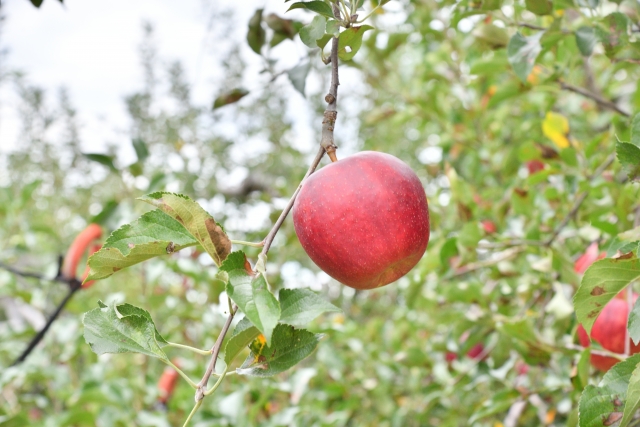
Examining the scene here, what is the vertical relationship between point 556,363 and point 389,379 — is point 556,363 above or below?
above

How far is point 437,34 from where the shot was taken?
5.70 feet

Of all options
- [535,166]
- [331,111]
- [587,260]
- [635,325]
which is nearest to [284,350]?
[331,111]

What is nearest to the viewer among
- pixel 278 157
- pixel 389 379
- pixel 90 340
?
pixel 90 340

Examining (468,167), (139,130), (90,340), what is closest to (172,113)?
(139,130)

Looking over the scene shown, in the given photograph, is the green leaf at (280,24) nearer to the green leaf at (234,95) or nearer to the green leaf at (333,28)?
the green leaf at (234,95)

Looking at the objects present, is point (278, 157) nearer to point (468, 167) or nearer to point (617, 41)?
point (468, 167)

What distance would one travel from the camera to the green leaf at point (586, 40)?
0.86 meters

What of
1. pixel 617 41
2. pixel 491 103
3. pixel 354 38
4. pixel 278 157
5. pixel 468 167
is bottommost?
pixel 278 157

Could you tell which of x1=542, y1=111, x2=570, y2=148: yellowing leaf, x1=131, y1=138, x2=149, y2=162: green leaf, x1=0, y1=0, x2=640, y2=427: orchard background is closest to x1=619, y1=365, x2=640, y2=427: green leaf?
x1=0, y1=0, x2=640, y2=427: orchard background

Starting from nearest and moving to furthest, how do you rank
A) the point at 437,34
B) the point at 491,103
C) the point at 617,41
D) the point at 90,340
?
1. the point at 90,340
2. the point at 617,41
3. the point at 491,103
4. the point at 437,34

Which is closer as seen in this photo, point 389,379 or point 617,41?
point 617,41

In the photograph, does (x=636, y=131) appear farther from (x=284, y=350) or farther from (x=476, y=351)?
(x=476, y=351)

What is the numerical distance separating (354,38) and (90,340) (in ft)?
1.42

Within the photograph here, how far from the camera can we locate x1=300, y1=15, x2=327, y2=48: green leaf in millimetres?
601
